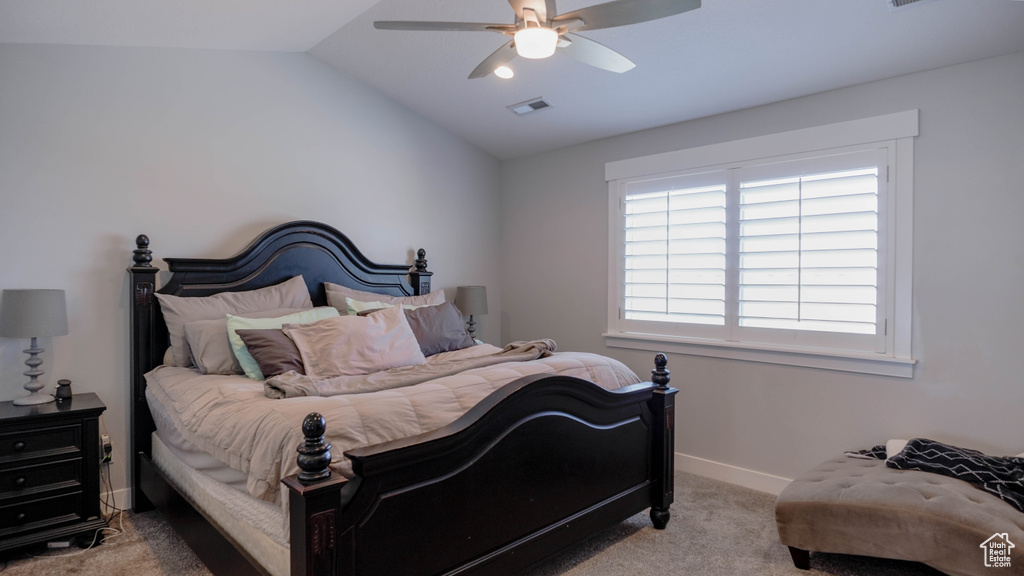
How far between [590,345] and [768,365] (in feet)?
4.32

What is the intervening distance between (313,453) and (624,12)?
1664 millimetres

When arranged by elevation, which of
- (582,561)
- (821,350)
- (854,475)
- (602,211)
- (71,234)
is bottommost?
(582,561)

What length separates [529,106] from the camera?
3863 millimetres

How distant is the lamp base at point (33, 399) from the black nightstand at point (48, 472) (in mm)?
24

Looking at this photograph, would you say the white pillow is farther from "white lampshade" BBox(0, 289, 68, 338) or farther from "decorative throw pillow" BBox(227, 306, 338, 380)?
"white lampshade" BBox(0, 289, 68, 338)

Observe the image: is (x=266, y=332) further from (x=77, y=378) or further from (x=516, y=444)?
(x=516, y=444)

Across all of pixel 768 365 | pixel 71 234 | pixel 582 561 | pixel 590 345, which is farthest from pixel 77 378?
pixel 768 365

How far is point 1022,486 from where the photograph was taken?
2.22m

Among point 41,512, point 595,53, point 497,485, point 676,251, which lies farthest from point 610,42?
point 41,512

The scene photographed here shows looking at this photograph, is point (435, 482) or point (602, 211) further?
point (602, 211)

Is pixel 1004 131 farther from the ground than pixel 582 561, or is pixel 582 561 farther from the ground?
pixel 1004 131

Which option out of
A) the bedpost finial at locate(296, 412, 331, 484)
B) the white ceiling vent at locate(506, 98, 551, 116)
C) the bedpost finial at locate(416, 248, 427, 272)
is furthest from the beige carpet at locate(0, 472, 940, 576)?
the white ceiling vent at locate(506, 98, 551, 116)

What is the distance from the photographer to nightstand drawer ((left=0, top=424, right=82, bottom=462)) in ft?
7.97

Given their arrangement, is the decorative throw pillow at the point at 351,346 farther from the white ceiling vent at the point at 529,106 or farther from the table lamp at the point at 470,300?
the white ceiling vent at the point at 529,106
